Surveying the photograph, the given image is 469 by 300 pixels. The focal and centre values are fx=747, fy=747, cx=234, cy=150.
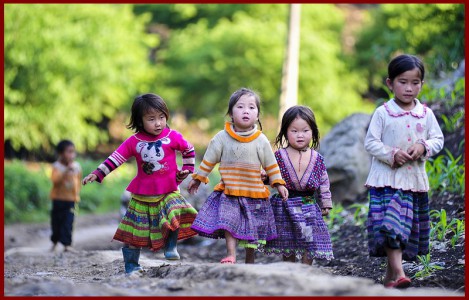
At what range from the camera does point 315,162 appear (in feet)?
20.1

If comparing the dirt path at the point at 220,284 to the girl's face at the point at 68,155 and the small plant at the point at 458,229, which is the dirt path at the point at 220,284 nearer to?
the small plant at the point at 458,229

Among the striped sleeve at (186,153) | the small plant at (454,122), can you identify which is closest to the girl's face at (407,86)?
the striped sleeve at (186,153)

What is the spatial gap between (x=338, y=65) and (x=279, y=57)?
3.11 meters

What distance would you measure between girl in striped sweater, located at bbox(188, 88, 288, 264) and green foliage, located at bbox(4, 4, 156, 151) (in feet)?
53.7

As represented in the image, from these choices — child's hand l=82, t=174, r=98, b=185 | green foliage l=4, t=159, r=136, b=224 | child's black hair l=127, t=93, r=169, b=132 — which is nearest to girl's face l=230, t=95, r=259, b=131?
child's black hair l=127, t=93, r=169, b=132

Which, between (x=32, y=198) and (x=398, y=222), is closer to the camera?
(x=398, y=222)

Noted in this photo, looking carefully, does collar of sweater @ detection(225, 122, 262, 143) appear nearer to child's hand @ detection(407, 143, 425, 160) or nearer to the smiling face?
child's hand @ detection(407, 143, 425, 160)

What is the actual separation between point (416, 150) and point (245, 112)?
135 centimetres

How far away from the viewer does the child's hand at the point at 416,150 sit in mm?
5515

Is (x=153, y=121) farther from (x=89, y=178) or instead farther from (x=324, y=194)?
(x=324, y=194)

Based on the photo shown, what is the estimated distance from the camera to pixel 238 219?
19.2 feet

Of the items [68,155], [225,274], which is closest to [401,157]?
[225,274]

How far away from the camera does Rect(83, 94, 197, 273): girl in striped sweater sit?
241 inches

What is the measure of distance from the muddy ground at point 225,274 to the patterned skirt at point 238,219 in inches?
10.9
